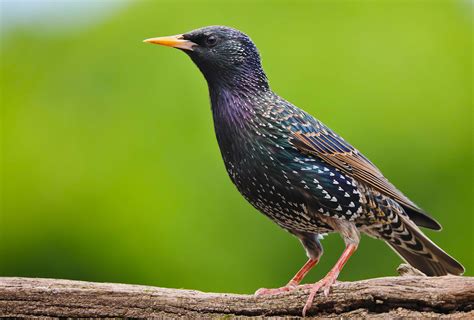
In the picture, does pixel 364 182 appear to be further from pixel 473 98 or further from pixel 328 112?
pixel 473 98

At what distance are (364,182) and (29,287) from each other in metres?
2.25

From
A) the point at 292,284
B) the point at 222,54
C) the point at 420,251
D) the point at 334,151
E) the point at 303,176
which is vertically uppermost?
the point at 222,54

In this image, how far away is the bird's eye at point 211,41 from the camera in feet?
20.5

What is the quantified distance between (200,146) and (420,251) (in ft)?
10.7

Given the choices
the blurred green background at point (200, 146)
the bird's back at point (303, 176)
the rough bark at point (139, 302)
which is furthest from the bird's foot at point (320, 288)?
the blurred green background at point (200, 146)

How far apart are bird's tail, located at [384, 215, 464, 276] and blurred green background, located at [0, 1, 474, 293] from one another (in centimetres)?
237

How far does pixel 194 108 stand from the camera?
9.54m

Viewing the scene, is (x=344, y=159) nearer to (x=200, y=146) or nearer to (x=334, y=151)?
(x=334, y=151)

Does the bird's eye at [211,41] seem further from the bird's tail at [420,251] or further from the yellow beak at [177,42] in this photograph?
the bird's tail at [420,251]

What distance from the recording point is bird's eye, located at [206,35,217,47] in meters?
6.26

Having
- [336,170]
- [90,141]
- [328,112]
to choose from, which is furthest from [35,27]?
[336,170]

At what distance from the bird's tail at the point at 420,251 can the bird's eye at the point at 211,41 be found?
5.51 ft

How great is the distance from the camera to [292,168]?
5977 millimetres

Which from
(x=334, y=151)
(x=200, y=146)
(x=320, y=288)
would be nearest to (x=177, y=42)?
(x=334, y=151)
